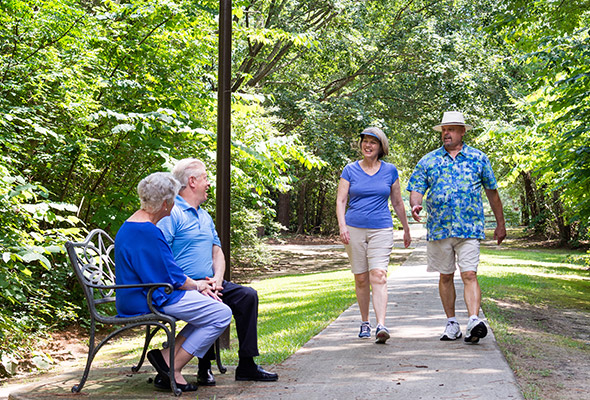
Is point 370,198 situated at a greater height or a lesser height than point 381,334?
greater

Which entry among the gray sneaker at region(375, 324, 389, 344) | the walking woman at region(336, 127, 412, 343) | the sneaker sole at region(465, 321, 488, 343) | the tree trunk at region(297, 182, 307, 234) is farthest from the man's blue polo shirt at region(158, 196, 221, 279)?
the tree trunk at region(297, 182, 307, 234)

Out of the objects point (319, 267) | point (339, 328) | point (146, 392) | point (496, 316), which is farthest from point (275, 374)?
point (319, 267)

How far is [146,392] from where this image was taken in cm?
436

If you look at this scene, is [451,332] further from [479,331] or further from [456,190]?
[456,190]

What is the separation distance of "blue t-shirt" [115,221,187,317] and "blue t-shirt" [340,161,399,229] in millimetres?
2526

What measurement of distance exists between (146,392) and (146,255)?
3.21ft

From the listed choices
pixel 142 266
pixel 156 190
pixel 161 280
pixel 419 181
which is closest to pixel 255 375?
pixel 161 280

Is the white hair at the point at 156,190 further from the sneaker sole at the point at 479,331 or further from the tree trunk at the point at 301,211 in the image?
the tree trunk at the point at 301,211

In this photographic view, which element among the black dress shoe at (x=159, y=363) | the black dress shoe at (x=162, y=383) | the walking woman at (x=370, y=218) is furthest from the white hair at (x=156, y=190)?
the walking woman at (x=370, y=218)

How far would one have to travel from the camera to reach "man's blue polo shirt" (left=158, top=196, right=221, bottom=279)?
4629 millimetres

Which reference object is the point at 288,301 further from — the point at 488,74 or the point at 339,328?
the point at 488,74

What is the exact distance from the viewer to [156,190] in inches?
165

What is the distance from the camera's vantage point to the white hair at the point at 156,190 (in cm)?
420

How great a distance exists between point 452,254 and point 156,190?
3.35 meters
